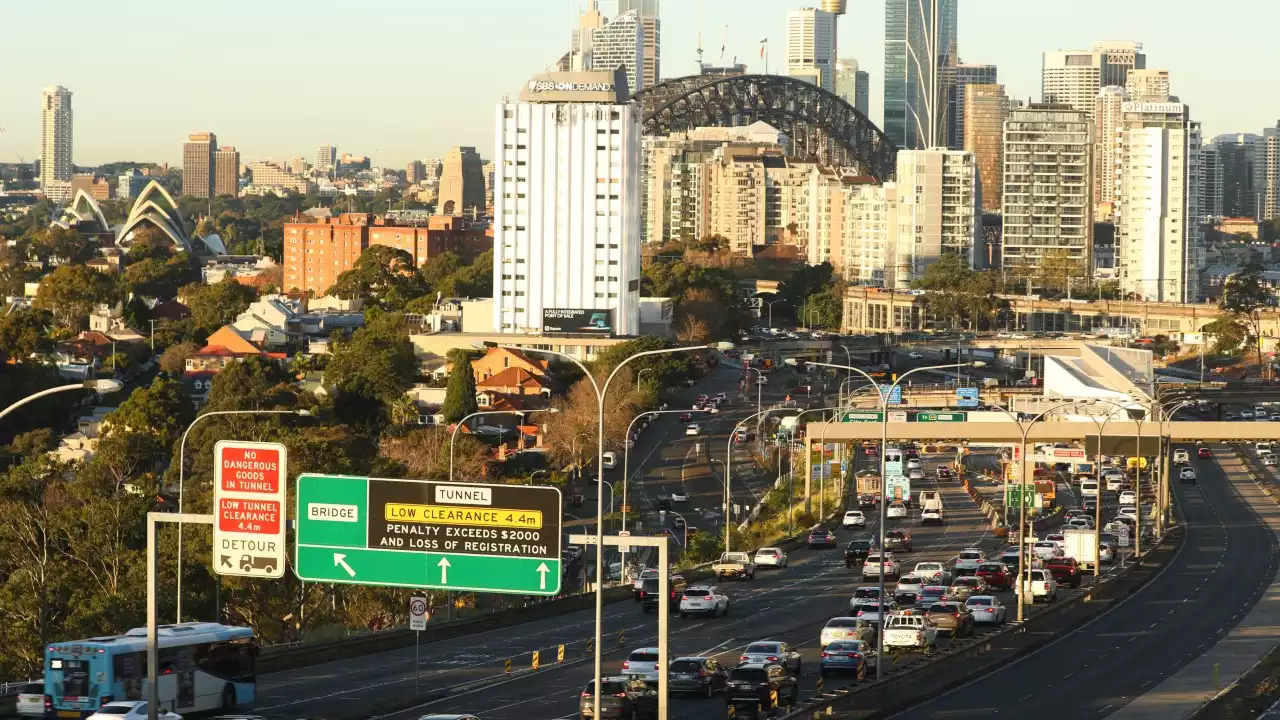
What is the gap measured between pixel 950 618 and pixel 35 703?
33.3m

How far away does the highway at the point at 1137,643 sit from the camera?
58.5 m

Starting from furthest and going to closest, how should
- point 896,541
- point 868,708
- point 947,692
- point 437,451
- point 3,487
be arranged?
point 437,451 < point 896,541 < point 3,487 < point 947,692 < point 868,708

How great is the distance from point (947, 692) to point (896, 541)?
5003 centimetres

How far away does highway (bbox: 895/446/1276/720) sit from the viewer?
58500 mm

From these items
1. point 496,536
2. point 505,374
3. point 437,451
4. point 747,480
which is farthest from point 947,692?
point 505,374

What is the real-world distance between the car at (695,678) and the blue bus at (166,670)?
11742mm

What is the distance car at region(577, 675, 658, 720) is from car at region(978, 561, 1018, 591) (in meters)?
38.4

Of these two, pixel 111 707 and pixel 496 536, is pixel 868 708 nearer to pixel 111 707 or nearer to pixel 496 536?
pixel 496 536

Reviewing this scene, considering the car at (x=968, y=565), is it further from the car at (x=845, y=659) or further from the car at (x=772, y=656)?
the car at (x=772, y=656)

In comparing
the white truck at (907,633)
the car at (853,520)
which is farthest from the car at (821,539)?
the white truck at (907,633)

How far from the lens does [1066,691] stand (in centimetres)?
6119

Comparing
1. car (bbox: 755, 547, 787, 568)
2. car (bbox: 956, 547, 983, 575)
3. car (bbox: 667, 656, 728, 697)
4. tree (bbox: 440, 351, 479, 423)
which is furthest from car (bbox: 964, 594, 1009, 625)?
tree (bbox: 440, 351, 479, 423)

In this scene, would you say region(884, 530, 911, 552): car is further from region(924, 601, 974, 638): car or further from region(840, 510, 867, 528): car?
region(924, 601, 974, 638): car

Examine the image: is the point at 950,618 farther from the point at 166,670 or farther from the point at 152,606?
the point at 152,606
